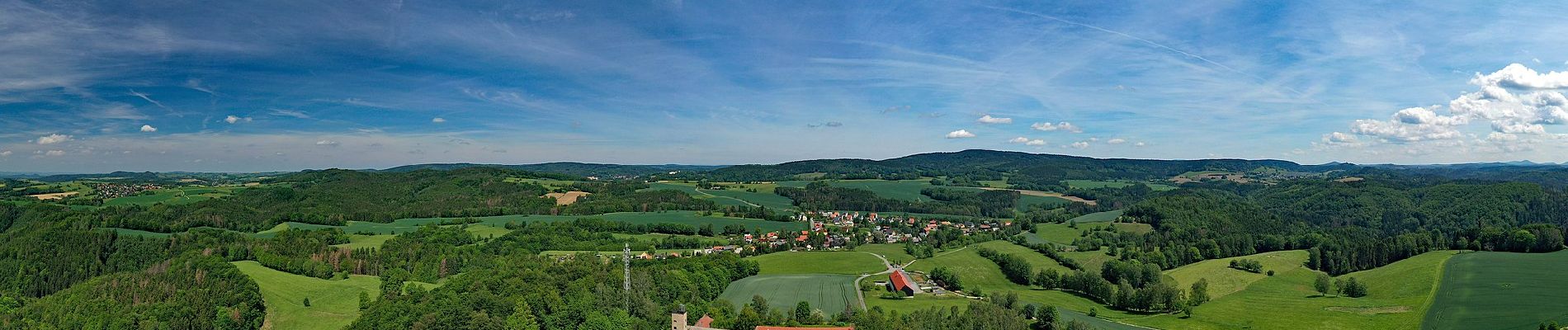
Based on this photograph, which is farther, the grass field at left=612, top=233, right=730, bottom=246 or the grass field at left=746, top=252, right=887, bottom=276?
the grass field at left=612, top=233, right=730, bottom=246

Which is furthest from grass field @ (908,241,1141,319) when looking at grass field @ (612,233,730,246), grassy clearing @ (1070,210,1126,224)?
grassy clearing @ (1070,210,1126,224)

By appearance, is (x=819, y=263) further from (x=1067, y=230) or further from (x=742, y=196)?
(x=742, y=196)

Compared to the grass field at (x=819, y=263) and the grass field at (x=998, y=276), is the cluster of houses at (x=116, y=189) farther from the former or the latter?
the grass field at (x=998, y=276)

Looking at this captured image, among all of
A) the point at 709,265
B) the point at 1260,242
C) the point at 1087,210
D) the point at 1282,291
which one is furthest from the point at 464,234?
the point at 1087,210

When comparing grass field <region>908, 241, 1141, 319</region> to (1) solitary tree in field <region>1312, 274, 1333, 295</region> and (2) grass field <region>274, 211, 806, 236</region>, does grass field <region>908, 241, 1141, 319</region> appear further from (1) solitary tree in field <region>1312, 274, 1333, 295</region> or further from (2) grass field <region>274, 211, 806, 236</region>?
(2) grass field <region>274, 211, 806, 236</region>

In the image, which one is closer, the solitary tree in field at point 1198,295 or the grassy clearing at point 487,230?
the solitary tree in field at point 1198,295

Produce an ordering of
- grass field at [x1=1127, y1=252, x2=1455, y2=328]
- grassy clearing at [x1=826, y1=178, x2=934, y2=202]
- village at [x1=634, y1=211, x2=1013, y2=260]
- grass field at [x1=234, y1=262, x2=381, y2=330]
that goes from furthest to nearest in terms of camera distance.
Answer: grassy clearing at [x1=826, y1=178, x2=934, y2=202] < village at [x1=634, y1=211, x2=1013, y2=260] < grass field at [x1=234, y1=262, x2=381, y2=330] < grass field at [x1=1127, y1=252, x2=1455, y2=328]

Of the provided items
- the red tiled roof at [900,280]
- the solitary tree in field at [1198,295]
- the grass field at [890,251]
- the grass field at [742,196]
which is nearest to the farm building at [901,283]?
the red tiled roof at [900,280]
